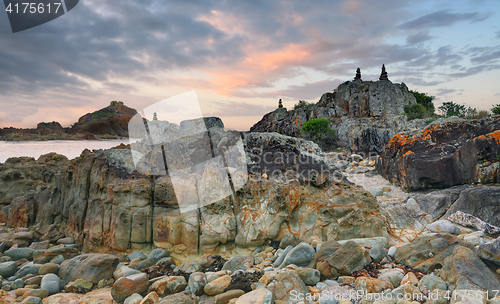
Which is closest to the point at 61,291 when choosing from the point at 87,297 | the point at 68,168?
the point at 87,297

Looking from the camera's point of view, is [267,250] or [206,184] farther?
[206,184]

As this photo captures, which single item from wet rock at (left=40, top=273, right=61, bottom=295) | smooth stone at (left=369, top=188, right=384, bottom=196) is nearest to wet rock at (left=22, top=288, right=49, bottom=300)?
wet rock at (left=40, top=273, right=61, bottom=295)

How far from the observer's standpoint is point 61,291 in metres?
5.75

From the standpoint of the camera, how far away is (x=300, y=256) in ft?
17.4

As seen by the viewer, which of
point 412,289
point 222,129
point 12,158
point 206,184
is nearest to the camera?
point 412,289

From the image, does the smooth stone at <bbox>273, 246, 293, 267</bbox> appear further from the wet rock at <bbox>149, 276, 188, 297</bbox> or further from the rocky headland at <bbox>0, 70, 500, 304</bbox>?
the wet rock at <bbox>149, 276, 188, 297</bbox>

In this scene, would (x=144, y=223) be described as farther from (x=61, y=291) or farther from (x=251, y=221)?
(x=251, y=221)

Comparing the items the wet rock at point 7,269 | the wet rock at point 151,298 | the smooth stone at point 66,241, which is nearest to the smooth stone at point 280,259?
the wet rock at point 151,298

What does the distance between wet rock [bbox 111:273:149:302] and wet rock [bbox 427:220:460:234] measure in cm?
737

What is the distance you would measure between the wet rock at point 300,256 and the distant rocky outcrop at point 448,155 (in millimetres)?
7596

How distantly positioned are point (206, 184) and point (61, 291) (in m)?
4.04

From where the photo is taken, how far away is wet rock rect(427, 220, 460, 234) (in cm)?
660

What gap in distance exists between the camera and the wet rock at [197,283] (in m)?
4.76

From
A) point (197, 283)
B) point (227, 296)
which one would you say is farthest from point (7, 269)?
point (227, 296)
